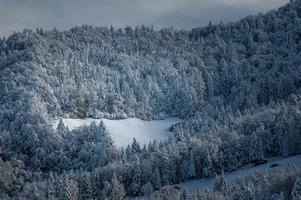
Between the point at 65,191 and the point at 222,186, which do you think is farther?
the point at 65,191

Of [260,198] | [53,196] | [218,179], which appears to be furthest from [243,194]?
[53,196]

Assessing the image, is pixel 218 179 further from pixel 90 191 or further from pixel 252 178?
pixel 90 191

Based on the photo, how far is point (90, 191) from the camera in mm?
199625

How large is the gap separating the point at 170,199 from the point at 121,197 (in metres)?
36.8

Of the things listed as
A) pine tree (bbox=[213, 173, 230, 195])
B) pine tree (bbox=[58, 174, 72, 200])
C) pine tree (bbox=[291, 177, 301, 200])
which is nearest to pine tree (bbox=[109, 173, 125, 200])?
pine tree (bbox=[58, 174, 72, 200])

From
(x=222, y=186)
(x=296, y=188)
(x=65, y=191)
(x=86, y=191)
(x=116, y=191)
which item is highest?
(x=65, y=191)

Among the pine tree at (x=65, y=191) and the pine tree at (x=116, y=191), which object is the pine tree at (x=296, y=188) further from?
the pine tree at (x=65, y=191)

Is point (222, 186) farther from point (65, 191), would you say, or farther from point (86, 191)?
point (65, 191)

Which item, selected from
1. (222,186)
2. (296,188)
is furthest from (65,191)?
(296,188)

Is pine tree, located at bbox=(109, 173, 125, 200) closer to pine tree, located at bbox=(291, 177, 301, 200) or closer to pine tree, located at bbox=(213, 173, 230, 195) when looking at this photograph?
pine tree, located at bbox=(213, 173, 230, 195)

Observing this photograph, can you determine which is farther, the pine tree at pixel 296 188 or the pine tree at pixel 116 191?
the pine tree at pixel 116 191

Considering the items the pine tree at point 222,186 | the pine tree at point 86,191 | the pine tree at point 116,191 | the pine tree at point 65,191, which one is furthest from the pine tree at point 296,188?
the pine tree at point 65,191

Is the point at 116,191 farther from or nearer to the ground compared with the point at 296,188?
farther from the ground

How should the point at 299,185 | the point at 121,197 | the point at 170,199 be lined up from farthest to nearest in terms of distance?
the point at 121,197
the point at 170,199
the point at 299,185
